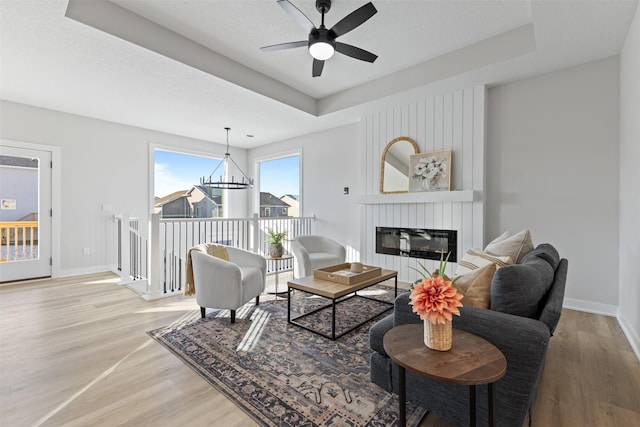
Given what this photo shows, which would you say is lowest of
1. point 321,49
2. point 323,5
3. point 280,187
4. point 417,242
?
point 417,242

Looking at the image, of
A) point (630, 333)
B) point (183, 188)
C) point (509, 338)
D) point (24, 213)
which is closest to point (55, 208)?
point (24, 213)

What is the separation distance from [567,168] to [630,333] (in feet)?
5.77

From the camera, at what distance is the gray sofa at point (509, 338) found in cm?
131

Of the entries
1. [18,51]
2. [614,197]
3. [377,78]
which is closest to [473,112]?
[377,78]

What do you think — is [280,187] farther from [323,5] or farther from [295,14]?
[295,14]

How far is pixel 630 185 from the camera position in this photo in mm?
2631

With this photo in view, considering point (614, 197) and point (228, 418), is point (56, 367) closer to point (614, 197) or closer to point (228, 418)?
point (228, 418)

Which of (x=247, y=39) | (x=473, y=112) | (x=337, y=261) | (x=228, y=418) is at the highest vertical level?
(x=247, y=39)

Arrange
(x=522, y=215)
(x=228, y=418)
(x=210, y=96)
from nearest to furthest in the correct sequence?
(x=228, y=418), (x=522, y=215), (x=210, y=96)

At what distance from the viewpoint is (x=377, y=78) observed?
420cm

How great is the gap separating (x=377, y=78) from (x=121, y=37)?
302 cm

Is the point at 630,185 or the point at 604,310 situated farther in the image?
the point at 604,310

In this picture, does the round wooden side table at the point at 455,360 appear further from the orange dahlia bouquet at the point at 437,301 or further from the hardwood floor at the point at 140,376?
the hardwood floor at the point at 140,376

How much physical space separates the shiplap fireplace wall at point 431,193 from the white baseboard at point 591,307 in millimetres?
1103
